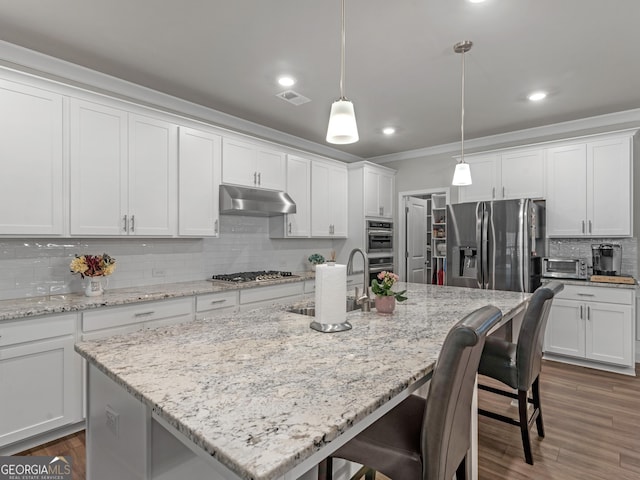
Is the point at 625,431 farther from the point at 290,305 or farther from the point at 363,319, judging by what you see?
the point at 290,305

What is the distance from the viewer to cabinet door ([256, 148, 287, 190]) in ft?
13.2

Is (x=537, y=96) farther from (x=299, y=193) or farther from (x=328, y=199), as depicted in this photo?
(x=299, y=193)

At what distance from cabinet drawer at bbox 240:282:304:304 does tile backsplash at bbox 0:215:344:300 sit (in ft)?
2.08

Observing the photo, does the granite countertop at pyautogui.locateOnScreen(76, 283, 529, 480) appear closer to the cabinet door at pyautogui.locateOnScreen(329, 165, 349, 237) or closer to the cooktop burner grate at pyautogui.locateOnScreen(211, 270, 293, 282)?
the cooktop burner grate at pyautogui.locateOnScreen(211, 270, 293, 282)

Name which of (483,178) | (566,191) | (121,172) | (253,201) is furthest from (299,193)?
(566,191)

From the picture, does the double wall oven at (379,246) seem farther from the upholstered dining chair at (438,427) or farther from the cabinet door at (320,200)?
the upholstered dining chair at (438,427)

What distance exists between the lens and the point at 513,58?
9.04 feet

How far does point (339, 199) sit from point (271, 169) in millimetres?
1258

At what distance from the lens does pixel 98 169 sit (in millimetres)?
2791

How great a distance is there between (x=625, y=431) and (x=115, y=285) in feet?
13.3

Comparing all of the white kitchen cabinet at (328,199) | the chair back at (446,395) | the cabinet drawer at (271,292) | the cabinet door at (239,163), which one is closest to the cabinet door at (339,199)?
the white kitchen cabinet at (328,199)

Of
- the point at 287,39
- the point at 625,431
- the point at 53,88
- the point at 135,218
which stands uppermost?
the point at 287,39

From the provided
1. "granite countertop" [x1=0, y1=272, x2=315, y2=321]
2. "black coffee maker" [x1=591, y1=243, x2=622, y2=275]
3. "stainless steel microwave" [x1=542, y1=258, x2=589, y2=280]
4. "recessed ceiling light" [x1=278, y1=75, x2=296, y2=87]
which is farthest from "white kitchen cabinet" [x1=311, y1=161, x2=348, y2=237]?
"black coffee maker" [x1=591, y1=243, x2=622, y2=275]

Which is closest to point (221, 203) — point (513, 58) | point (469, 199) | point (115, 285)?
point (115, 285)
